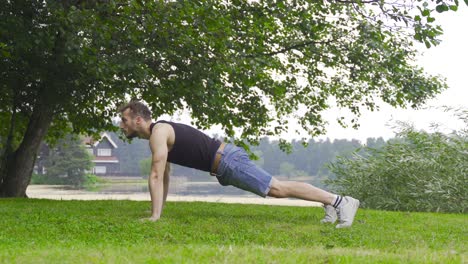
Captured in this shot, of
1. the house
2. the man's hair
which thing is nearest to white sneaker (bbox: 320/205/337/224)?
the man's hair

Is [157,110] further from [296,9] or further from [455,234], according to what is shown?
[455,234]

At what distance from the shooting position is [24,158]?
18344mm

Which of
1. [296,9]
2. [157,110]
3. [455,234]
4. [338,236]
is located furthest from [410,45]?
[338,236]

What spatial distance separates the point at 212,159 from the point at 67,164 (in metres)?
48.0

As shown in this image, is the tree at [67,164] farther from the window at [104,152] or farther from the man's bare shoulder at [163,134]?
the man's bare shoulder at [163,134]

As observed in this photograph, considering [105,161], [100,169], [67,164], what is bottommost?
[100,169]

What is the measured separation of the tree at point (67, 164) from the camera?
55031 mm

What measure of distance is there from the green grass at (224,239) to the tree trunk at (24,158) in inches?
272

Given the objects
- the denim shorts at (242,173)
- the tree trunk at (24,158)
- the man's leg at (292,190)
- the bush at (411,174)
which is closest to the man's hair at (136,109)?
the denim shorts at (242,173)

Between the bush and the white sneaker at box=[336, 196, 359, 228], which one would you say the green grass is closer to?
the white sneaker at box=[336, 196, 359, 228]

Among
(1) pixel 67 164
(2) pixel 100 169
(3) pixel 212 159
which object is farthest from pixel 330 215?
(2) pixel 100 169

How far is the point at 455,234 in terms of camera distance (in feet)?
31.0

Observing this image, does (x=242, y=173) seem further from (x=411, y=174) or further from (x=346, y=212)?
(x=411, y=174)

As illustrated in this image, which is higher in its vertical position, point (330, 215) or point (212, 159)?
point (212, 159)
